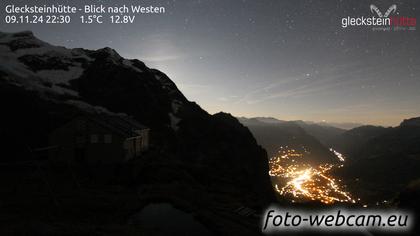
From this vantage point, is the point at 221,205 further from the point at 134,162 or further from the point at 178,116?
the point at 178,116

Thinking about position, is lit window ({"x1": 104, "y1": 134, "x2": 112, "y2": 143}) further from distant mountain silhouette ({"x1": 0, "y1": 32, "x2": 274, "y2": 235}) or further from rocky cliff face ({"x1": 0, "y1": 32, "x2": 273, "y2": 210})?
rocky cliff face ({"x1": 0, "y1": 32, "x2": 273, "y2": 210})

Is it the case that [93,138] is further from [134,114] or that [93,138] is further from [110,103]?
[110,103]

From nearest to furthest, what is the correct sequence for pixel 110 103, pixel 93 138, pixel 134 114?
pixel 93 138 → pixel 134 114 → pixel 110 103

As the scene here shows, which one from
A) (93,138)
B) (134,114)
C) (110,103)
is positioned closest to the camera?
(93,138)

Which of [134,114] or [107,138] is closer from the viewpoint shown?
[107,138]

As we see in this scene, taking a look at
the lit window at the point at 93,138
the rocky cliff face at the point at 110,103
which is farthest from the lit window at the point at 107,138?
the rocky cliff face at the point at 110,103

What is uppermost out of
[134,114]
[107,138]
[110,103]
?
[110,103]

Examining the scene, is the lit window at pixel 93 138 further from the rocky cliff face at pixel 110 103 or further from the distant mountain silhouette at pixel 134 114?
the rocky cliff face at pixel 110 103

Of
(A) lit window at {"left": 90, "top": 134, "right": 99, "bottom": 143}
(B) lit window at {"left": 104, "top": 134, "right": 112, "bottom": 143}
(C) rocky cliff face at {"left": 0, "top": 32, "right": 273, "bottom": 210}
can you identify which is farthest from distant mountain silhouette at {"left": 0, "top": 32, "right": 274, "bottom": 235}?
(A) lit window at {"left": 90, "top": 134, "right": 99, "bottom": 143}

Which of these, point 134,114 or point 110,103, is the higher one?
point 110,103

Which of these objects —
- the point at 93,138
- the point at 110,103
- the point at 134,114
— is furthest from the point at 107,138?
the point at 110,103
